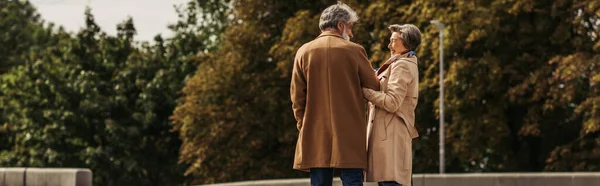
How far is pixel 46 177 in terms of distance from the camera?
10.6 metres

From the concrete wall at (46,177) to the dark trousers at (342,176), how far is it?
4.57 meters

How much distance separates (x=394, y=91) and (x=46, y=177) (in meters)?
5.31

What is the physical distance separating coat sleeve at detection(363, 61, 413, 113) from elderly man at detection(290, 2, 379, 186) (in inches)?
2.7

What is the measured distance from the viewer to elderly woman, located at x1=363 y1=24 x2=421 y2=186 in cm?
607

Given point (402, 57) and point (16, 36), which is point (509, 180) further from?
point (16, 36)

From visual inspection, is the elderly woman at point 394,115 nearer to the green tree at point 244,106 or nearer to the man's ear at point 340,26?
the man's ear at point 340,26

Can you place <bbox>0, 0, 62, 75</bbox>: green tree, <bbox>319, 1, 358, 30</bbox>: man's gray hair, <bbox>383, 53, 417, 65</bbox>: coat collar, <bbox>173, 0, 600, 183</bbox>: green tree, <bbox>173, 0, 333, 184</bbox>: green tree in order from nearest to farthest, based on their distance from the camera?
<bbox>319, 1, 358, 30</bbox>: man's gray hair
<bbox>383, 53, 417, 65</bbox>: coat collar
<bbox>173, 0, 600, 183</bbox>: green tree
<bbox>173, 0, 333, 184</bbox>: green tree
<bbox>0, 0, 62, 75</bbox>: green tree

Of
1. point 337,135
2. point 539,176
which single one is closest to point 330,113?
point 337,135

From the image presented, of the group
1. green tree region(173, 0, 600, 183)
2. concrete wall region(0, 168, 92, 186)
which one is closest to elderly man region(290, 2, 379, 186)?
concrete wall region(0, 168, 92, 186)

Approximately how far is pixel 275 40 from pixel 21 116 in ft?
50.1

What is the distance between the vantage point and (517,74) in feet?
91.2

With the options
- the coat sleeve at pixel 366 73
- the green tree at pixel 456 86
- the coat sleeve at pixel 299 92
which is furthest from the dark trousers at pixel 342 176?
the green tree at pixel 456 86

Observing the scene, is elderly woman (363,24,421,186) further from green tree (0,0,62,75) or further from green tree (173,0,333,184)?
green tree (0,0,62,75)

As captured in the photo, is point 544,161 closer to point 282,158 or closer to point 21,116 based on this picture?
point 282,158
